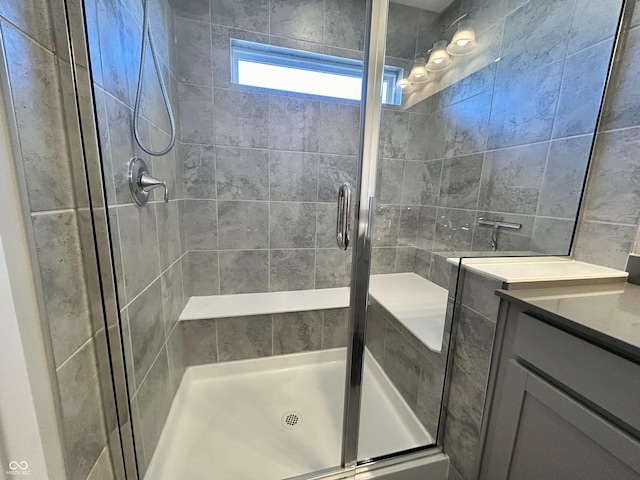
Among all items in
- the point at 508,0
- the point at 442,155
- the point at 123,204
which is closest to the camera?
the point at 123,204

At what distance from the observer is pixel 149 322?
1043 mm

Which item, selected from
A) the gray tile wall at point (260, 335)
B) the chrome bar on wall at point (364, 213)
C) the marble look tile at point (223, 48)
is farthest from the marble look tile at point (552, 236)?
the marble look tile at point (223, 48)

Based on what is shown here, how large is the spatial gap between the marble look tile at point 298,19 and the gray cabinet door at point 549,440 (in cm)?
211

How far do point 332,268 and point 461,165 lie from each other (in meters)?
1.18

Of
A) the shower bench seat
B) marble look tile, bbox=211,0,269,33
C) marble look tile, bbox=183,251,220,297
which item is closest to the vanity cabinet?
the shower bench seat

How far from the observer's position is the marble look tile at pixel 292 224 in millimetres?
1848

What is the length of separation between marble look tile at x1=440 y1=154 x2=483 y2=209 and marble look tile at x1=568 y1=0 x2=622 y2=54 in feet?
2.04

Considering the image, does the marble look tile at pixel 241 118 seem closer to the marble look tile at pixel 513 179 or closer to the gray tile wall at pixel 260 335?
the gray tile wall at pixel 260 335

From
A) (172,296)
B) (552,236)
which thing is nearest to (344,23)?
(552,236)

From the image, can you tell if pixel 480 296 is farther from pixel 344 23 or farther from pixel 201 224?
pixel 344 23

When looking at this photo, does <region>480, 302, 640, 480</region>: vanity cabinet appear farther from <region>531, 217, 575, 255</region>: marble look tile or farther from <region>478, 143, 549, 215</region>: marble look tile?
<region>478, 143, 549, 215</region>: marble look tile

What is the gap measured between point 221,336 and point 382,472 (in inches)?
43.3

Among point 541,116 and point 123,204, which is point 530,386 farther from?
point 123,204

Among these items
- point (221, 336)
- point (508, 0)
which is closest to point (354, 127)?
point (508, 0)
